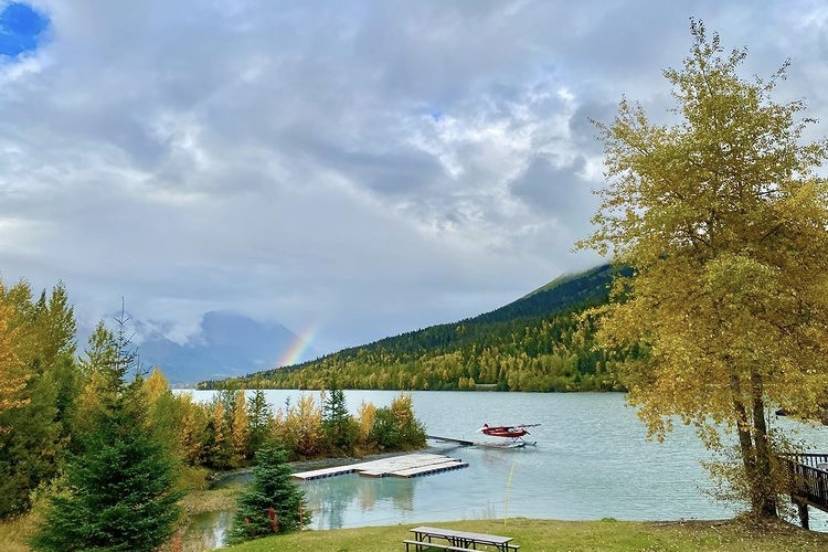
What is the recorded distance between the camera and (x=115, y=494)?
22.9 m

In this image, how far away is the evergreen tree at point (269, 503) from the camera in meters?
27.9

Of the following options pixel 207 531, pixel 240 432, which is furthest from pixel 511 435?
pixel 207 531

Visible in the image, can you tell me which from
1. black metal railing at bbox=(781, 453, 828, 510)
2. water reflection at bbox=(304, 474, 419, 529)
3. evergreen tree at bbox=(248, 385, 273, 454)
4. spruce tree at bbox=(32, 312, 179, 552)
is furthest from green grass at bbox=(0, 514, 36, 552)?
evergreen tree at bbox=(248, 385, 273, 454)

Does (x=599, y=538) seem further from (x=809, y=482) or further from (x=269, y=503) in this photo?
(x=269, y=503)

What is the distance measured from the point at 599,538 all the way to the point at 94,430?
2040 centimetres

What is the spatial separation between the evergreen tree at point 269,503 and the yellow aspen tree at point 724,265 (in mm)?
16997

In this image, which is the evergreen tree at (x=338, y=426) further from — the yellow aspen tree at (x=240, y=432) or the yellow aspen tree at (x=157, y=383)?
Answer: the yellow aspen tree at (x=157, y=383)

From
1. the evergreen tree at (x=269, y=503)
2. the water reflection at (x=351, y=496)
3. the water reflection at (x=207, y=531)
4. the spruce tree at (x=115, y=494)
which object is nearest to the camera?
the spruce tree at (x=115, y=494)

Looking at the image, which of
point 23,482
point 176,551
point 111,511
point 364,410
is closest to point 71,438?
point 23,482

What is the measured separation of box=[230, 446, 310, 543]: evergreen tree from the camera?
27859mm

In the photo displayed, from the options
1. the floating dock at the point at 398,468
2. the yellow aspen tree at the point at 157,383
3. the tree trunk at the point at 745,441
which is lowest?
the floating dock at the point at 398,468

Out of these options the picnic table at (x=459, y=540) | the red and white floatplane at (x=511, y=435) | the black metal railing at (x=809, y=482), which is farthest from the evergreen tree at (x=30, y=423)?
the red and white floatplane at (x=511, y=435)

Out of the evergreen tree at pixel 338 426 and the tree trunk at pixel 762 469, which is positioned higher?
the tree trunk at pixel 762 469

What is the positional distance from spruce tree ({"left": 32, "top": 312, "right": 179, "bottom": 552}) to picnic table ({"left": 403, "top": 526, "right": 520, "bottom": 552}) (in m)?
10.5
